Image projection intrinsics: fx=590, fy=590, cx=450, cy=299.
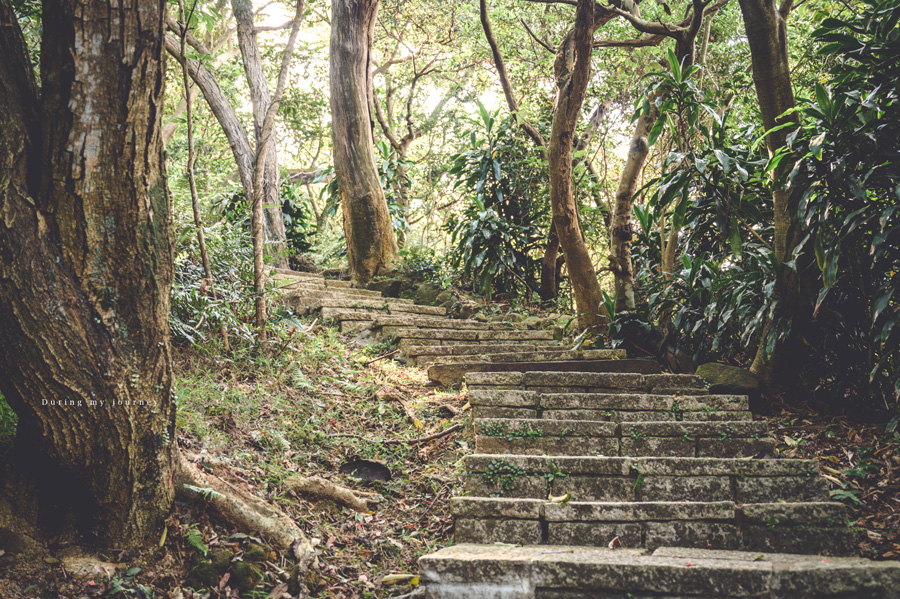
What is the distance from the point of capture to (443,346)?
4602mm

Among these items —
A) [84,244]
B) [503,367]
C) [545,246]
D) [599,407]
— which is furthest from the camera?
[545,246]

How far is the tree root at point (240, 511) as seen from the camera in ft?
7.41

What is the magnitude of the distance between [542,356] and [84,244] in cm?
338

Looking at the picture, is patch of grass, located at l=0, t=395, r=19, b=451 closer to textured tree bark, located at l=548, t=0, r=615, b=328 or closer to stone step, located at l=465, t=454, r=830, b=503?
stone step, located at l=465, t=454, r=830, b=503

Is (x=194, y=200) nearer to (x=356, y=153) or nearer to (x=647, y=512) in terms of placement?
(x=647, y=512)

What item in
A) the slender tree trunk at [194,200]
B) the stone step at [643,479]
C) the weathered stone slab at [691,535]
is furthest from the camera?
the slender tree trunk at [194,200]

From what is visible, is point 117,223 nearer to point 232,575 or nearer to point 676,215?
point 232,575

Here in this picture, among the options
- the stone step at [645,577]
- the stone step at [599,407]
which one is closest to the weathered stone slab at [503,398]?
the stone step at [599,407]

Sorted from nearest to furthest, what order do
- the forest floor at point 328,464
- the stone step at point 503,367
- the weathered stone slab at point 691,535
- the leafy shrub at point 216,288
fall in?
1. the forest floor at point 328,464
2. the weathered stone slab at point 691,535
3. the leafy shrub at point 216,288
4. the stone step at point 503,367

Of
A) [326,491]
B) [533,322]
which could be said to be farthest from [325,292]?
[326,491]

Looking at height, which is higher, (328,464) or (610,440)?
(610,440)

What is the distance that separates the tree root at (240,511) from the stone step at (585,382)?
4.60ft

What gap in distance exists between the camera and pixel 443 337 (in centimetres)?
503

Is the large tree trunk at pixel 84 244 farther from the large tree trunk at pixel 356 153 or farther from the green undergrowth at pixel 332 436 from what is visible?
the large tree trunk at pixel 356 153
